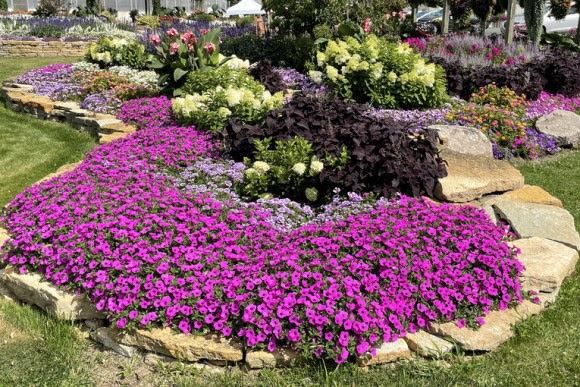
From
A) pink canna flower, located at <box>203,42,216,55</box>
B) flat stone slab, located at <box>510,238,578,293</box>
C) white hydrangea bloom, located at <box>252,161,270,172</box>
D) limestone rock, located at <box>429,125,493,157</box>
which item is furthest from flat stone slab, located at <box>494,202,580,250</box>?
pink canna flower, located at <box>203,42,216,55</box>

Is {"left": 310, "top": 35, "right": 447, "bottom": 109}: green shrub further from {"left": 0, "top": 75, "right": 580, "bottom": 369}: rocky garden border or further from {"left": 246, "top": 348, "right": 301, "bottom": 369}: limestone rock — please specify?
{"left": 246, "top": 348, "right": 301, "bottom": 369}: limestone rock

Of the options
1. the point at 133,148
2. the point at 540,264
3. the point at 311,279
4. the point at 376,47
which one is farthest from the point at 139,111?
the point at 540,264

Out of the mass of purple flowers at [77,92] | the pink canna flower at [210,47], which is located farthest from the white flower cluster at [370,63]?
the mass of purple flowers at [77,92]

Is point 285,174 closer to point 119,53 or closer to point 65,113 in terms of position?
point 65,113

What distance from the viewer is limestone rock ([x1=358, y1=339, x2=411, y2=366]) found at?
2826mm

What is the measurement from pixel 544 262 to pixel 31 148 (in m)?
6.04

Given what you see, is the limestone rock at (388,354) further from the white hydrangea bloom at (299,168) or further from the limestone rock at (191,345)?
the white hydrangea bloom at (299,168)

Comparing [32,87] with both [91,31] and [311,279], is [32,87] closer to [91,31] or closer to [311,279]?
[311,279]

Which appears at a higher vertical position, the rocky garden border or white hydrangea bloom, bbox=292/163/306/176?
white hydrangea bloom, bbox=292/163/306/176

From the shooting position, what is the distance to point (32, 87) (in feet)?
30.4

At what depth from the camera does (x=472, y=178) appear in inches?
184

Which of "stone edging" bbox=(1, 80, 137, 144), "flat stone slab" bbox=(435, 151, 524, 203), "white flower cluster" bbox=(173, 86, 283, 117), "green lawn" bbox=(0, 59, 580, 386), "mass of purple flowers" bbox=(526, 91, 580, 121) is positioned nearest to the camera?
"green lawn" bbox=(0, 59, 580, 386)

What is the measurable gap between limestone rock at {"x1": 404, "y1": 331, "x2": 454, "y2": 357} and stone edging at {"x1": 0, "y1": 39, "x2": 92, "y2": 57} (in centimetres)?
1602

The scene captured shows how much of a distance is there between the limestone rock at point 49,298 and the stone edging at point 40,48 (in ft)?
48.1
